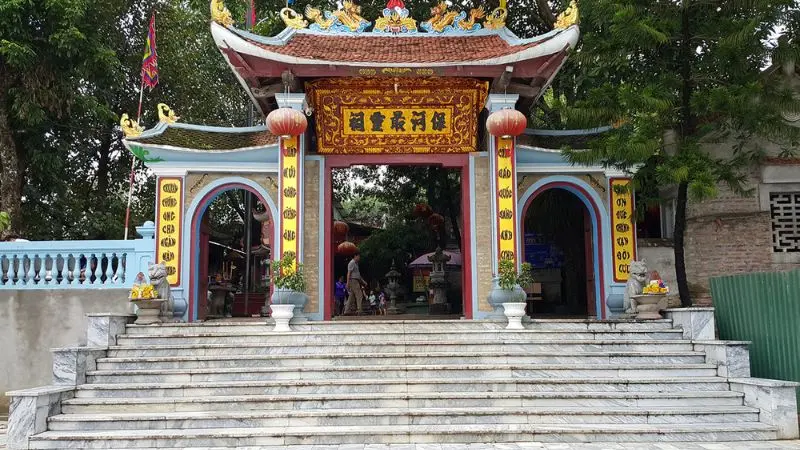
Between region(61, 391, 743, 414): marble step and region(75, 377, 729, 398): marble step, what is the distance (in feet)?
0.54

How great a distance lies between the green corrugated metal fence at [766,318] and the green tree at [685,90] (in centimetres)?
85

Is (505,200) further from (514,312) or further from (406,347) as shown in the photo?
(406,347)

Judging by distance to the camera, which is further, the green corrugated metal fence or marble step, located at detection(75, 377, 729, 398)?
the green corrugated metal fence

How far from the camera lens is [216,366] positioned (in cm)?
734

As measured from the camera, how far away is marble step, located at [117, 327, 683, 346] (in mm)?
7863

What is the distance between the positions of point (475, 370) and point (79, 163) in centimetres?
1290

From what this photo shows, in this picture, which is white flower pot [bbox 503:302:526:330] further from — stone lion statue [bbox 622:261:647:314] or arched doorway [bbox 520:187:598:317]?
arched doorway [bbox 520:187:598:317]

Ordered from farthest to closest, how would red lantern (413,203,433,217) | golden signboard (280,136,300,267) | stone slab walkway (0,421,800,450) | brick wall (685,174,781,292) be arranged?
red lantern (413,203,433,217), brick wall (685,174,781,292), golden signboard (280,136,300,267), stone slab walkway (0,421,800,450)

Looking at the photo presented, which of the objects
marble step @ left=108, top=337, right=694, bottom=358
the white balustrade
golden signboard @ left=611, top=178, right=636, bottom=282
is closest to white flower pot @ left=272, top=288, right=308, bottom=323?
marble step @ left=108, top=337, right=694, bottom=358

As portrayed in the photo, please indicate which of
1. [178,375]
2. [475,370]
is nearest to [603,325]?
[475,370]

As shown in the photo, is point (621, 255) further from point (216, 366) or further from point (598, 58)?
point (216, 366)

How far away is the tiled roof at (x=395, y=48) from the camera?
9.39 meters

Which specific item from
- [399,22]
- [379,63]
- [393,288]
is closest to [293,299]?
[379,63]

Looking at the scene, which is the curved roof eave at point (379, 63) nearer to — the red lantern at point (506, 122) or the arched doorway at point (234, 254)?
the red lantern at point (506, 122)
